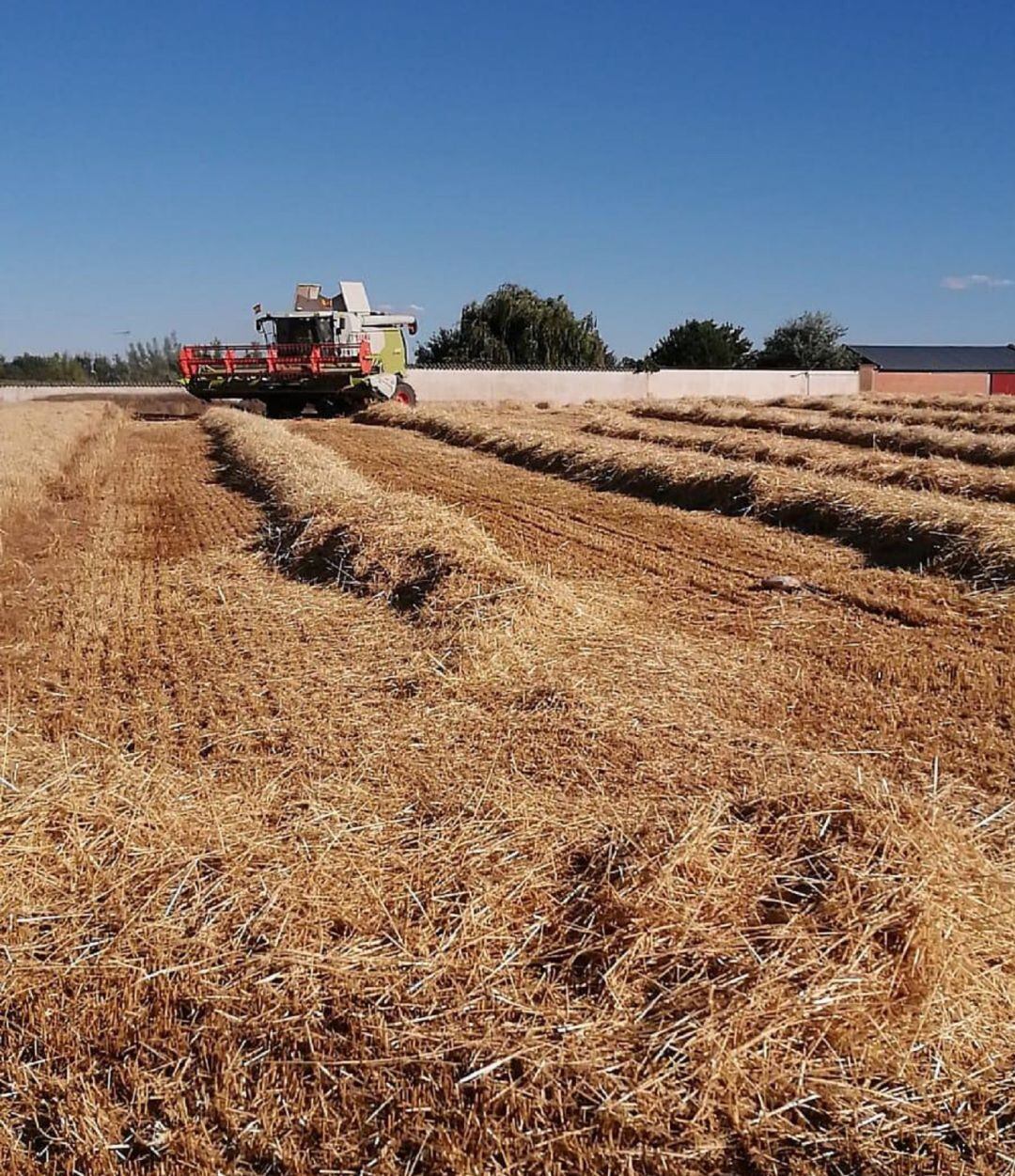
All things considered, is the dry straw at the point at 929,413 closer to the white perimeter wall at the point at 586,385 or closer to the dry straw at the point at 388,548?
the white perimeter wall at the point at 586,385

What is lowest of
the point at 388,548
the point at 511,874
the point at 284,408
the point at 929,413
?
the point at 511,874

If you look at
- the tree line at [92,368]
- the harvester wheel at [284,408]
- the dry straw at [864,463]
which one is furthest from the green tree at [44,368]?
the dry straw at [864,463]

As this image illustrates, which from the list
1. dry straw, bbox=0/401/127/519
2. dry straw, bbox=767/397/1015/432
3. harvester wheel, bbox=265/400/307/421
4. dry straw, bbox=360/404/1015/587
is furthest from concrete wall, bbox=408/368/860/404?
dry straw, bbox=360/404/1015/587

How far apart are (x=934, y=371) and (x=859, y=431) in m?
38.4

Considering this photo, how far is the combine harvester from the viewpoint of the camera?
2683 cm

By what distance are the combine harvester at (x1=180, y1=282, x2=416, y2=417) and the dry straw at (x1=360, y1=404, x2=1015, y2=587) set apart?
11.2m

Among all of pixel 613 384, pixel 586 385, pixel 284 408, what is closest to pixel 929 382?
pixel 613 384

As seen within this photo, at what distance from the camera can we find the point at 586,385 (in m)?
46.7

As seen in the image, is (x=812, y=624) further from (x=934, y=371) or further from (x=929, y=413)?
(x=934, y=371)

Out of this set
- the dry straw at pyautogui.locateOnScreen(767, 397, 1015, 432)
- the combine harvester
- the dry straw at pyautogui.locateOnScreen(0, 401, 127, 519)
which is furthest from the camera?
the combine harvester

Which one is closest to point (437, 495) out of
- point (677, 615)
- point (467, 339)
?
point (677, 615)

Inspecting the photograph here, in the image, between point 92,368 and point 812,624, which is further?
point 92,368

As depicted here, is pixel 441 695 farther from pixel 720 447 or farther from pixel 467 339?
pixel 467 339

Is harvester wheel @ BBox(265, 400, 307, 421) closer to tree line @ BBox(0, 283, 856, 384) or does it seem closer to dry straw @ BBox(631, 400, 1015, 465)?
dry straw @ BBox(631, 400, 1015, 465)
